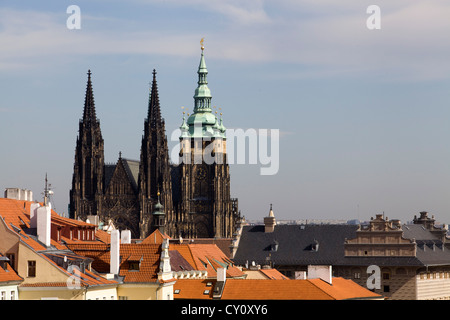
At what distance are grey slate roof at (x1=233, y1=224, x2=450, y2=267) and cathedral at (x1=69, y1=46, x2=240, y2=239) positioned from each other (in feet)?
141

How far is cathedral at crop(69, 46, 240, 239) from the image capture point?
6693 inches

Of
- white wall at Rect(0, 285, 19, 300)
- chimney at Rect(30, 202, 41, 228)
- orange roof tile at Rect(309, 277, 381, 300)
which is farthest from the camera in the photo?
orange roof tile at Rect(309, 277, 381, 300)

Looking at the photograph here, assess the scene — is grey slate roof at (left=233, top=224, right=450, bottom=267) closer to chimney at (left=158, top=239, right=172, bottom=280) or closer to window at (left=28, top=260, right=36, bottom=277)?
chimney at (left=158, top=239, right=172, bottom=280)

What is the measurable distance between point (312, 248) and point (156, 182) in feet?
175

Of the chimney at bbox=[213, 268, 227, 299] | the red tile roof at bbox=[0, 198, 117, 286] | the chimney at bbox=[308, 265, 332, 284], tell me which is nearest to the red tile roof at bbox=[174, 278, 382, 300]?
the chimney at bbox=[213, 268, 227, 299]

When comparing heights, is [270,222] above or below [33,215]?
below

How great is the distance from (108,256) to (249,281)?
66.8 ft

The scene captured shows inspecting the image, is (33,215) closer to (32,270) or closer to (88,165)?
(32,270)

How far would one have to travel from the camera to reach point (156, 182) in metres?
171

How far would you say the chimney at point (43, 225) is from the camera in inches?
1706

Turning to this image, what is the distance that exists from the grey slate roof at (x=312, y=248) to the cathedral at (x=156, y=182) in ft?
141

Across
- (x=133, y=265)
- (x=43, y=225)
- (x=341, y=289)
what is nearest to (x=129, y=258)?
(x=133, y=265)

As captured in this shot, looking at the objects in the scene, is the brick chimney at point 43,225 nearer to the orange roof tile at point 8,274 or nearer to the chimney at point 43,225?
the chimney at point 43,225

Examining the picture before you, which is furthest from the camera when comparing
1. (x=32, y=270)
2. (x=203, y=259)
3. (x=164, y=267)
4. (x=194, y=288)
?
(x=203, y=259)
